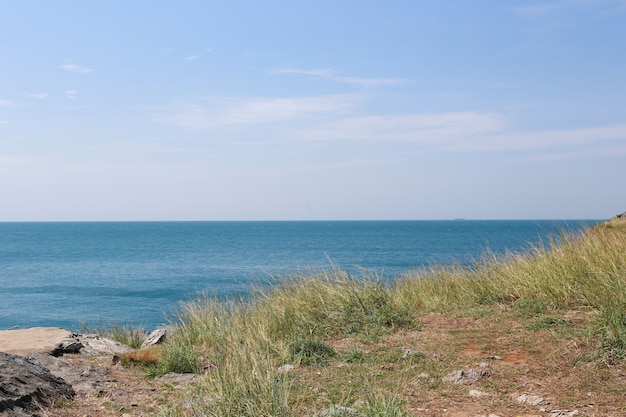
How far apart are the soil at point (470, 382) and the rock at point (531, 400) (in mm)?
39

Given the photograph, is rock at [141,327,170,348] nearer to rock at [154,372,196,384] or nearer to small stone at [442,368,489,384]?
rock at [154,372,196,384]

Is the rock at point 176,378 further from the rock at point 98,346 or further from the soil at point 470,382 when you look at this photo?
the rock at point 98,346

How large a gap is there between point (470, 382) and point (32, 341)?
6185 millimetres

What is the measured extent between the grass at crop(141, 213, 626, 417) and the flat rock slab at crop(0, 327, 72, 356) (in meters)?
1.60

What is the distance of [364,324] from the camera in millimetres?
8320

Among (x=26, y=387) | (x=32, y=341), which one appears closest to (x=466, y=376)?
(x=26, y=387)

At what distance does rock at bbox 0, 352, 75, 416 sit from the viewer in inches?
202

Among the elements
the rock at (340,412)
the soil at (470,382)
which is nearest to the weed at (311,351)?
the soil at (470,382)

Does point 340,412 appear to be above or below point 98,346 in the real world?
above

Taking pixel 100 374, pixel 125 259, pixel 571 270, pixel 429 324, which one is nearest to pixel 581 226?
pixel 571 270

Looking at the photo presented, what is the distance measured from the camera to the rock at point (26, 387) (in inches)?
202

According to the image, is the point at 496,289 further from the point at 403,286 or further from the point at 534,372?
the point at 534,372

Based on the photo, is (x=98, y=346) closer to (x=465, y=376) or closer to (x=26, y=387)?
(x=26, y=387)

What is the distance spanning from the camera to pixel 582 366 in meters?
5.91
